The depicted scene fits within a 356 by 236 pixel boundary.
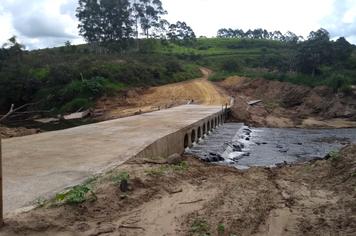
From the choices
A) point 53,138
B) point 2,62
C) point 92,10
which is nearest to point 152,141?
point 53,138

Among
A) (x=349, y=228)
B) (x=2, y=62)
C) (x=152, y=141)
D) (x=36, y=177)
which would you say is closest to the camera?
(x=349, y=228)

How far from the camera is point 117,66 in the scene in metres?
47.7

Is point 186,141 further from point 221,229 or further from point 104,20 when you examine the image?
point 104,20

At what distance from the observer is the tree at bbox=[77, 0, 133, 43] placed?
65.6 meters

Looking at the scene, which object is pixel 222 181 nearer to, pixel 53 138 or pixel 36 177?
pixel 36 177

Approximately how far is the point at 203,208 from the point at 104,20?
6167 cm

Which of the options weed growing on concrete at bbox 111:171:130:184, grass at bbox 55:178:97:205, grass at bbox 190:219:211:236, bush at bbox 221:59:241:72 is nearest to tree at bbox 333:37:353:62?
bush at bbox 221:59:241:72

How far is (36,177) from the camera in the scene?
9.20 meters

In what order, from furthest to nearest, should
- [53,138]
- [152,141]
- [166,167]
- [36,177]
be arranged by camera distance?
[53,138], [152,141], [166,167], [36,177]

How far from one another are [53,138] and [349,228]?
1103 cm

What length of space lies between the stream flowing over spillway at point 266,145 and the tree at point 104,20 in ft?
126

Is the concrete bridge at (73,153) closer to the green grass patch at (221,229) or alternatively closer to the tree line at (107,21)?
the green grass patch at (221,229)

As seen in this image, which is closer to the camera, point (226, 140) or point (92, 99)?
point (226, 140)

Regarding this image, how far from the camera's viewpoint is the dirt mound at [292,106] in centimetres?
3512
